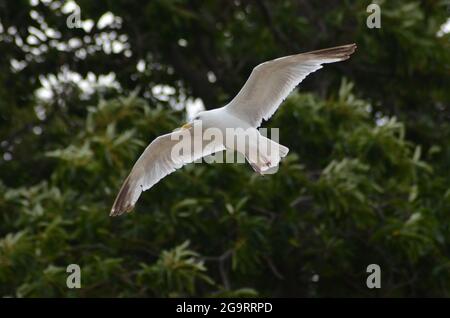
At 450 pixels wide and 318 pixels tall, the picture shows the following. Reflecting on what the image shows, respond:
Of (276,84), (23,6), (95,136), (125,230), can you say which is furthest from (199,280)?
(23,6)

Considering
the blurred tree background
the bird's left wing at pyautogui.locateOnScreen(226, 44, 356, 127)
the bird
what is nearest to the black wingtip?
the bird

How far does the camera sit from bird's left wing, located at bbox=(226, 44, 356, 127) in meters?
7.14

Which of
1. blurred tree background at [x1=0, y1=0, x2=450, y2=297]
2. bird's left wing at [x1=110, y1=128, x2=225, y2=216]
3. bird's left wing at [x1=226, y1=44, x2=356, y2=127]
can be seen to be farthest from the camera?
blurred tree background at [x1=0, y1=0, x2=450, y2=297]

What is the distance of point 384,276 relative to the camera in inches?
371

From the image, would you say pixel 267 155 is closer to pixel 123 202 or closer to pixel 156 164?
pixel 156 164

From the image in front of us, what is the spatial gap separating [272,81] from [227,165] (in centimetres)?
169

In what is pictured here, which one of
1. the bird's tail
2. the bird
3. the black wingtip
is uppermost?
the bird

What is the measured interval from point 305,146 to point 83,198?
6.39 ft

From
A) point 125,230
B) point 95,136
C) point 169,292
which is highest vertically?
point 95,136

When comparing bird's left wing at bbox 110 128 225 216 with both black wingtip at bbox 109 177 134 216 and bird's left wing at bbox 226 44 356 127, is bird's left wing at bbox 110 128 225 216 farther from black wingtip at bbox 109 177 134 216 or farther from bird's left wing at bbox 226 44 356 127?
bird's left wing at bbox 226 44 356 127

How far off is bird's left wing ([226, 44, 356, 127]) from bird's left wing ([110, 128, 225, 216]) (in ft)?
1.31

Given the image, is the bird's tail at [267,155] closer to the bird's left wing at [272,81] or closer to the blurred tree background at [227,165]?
the bird's left wing at [272,81]

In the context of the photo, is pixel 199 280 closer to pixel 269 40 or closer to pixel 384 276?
pixel 384 276

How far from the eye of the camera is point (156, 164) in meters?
7.89
